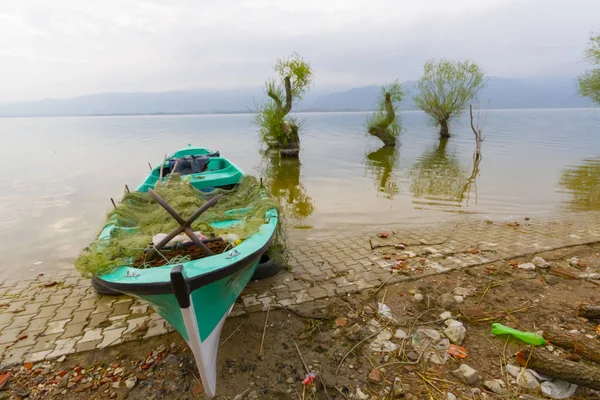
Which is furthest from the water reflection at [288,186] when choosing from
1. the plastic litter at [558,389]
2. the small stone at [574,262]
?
the small stone at [574,262]

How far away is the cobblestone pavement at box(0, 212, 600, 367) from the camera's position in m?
3.71

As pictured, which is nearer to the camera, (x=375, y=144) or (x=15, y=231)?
(x=15, y=231)

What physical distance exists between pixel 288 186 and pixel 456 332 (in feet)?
32.6

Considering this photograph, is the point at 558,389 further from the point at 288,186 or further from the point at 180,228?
the point at 288,186

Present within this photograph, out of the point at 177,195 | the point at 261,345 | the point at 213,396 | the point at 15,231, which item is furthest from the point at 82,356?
the point at 15,231

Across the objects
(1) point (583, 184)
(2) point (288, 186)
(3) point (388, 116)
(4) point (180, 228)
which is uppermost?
(3) point (388, 116)

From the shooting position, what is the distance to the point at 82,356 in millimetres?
3375

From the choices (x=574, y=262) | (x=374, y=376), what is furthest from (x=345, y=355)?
(x=574, y=262)

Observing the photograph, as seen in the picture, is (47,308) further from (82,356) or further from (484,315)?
(484,315)

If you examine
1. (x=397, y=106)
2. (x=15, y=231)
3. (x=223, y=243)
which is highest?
(x=397, y=106)

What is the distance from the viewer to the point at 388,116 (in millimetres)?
24891

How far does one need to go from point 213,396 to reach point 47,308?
10.4 feet

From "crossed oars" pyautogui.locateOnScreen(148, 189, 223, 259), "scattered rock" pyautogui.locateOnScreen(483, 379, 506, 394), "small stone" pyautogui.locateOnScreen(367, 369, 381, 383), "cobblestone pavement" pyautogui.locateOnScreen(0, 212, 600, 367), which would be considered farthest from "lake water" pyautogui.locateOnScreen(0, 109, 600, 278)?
"scattered rock" pyautogui.locateOnScreen(483, 379, 506, 394)

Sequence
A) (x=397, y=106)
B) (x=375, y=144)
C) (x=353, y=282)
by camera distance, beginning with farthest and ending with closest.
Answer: (x=375, y=144) → (x=397, y=106) → (x=353, y=282)
